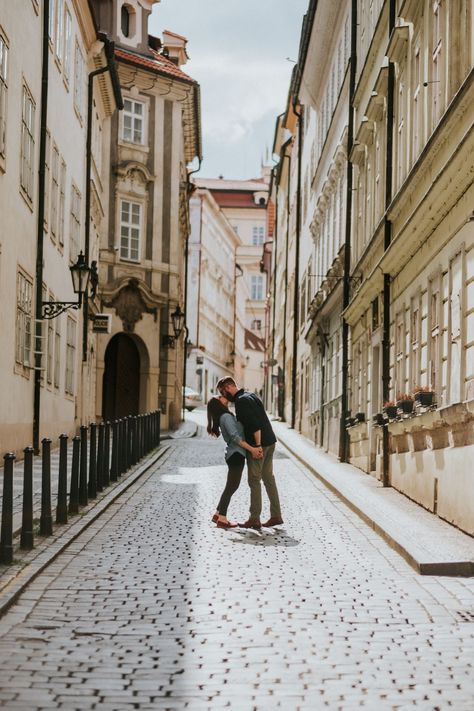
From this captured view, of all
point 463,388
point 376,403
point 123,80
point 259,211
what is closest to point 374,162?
point 376,403

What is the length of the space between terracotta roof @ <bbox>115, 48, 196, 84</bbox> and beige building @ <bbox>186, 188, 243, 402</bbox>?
2232cm

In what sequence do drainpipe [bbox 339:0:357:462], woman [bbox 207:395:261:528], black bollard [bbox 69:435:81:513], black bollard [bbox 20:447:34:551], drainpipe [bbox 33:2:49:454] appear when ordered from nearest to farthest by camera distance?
black bollard [bbox 20:447:34:551], woman [bbox 207:395:261:528], black bollard [bbox 69:435:81:513], drainpipe [bbox 33:2:49:454], drainpipe [bbox 339:0:357:462]

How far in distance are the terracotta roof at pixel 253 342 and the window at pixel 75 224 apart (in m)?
76.3

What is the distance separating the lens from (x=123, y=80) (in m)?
39.9

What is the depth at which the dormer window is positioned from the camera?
133 ft

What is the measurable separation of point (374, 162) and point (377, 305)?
306 cm

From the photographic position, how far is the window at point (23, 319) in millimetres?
20156

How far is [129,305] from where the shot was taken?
128ft

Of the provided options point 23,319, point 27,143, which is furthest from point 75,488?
point 27,143

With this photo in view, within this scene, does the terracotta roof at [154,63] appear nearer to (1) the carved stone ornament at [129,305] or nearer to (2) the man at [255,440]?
(1) the carved stone ornament at [129,305]

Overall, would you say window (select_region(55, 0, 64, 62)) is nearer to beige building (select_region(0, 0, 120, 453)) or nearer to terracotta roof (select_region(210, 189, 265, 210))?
beige building (select_region(0, 0, 120, 453))

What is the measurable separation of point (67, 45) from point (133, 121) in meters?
14.1

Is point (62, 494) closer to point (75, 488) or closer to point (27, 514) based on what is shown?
point (75, 488)

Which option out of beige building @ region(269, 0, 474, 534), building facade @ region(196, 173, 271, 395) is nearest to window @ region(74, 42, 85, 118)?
beige building @ region(269, 0, 474, 534)
